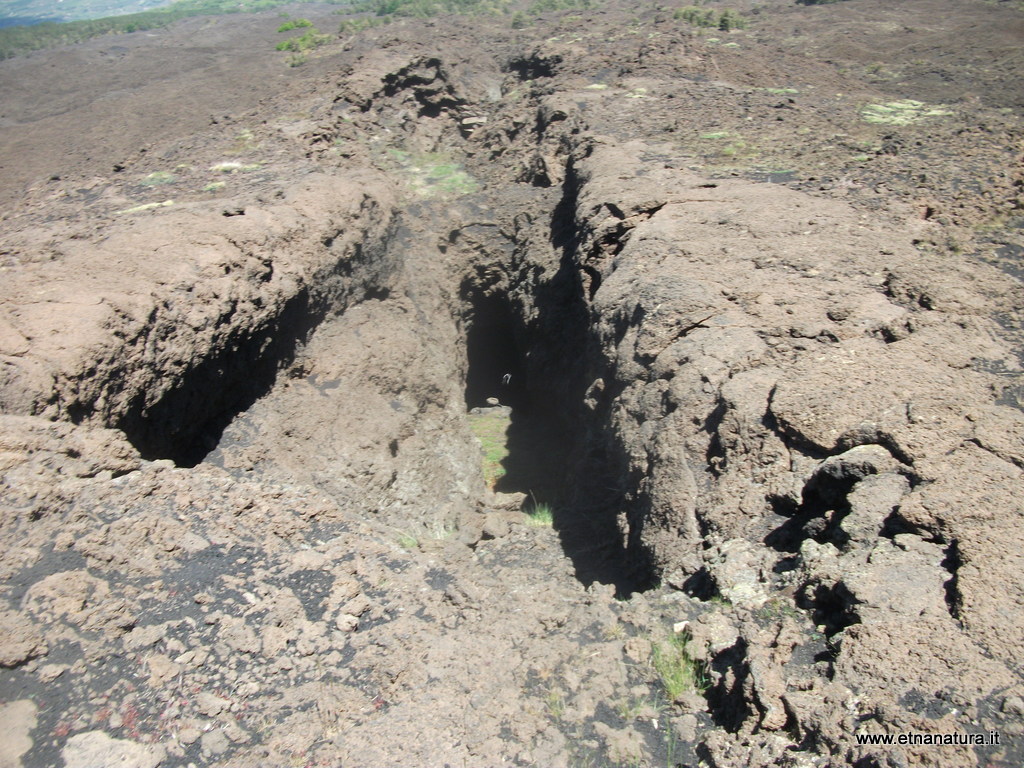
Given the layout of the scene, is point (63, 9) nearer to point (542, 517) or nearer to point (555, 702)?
point (542, 517)

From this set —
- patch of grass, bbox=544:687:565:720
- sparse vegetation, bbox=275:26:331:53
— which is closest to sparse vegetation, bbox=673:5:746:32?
sparse vegetation, bbox=275:26:331:53

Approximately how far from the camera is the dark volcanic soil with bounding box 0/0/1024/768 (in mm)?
2797

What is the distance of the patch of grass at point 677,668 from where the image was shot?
3.03 meters

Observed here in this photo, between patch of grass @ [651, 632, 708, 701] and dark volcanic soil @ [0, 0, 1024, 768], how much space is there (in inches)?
0.7

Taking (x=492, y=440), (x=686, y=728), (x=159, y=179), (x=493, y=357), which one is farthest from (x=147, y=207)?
(x=686, y=728)

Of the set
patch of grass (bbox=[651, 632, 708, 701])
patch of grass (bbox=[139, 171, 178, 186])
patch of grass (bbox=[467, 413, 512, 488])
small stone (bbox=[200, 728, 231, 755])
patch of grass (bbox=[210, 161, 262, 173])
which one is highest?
patch of grass (bbox=[139, 171, 178, 186])

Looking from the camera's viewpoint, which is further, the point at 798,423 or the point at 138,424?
the point at 138,424

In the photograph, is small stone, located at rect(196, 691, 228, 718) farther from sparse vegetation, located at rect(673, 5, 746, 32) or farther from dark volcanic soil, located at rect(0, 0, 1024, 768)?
sparse vegetation, located at rect(673, 5, 746, 32)

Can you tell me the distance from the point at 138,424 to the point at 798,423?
12.3ft

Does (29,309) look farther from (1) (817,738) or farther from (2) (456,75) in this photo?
(2) (456,75)

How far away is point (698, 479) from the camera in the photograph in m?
3.99

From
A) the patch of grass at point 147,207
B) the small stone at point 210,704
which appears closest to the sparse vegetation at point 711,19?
the patch of grass at point 147,207

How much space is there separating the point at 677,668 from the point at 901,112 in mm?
7286

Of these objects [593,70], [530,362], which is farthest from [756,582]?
[593,70]
